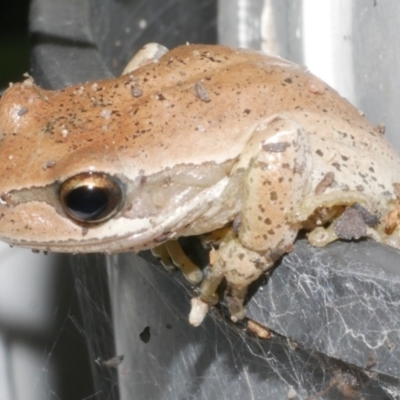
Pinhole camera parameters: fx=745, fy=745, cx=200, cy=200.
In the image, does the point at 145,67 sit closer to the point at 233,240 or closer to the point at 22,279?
the point at 233,240

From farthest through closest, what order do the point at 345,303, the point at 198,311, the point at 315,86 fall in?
the point at 315,86, the point at 198,311, the point at 345,303

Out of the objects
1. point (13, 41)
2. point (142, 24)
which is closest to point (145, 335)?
point (142, 24)

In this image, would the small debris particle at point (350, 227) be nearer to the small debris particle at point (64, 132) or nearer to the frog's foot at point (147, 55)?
the small debris particle at point (64, 132)

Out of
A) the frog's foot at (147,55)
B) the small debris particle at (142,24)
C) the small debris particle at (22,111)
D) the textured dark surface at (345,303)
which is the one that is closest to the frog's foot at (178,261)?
the textured dark surface at (345,303)

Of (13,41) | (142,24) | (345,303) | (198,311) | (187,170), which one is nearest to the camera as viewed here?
(345,303)

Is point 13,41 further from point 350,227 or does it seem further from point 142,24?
point 350,227

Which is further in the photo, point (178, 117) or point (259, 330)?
point (178, 117)

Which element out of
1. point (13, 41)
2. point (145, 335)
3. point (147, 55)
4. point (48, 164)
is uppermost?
point (13, 41)
